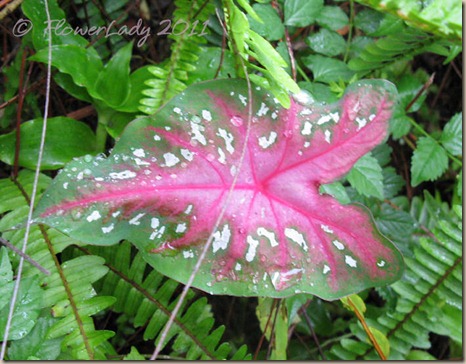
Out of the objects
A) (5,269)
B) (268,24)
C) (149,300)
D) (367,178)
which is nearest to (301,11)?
(268,24)

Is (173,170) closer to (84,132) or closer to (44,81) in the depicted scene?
(84,132)

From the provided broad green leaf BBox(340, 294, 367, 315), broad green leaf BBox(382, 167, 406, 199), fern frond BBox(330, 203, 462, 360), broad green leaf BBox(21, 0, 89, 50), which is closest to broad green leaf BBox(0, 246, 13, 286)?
broad green leaf BBox(21, 0, 89, 50)

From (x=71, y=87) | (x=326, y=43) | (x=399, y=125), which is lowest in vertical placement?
(x=71, y=87)

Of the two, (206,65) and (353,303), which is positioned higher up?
(206,65)

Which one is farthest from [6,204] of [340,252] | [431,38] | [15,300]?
[431,38]

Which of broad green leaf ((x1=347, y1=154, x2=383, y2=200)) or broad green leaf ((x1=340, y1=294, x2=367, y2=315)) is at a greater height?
broad green leaf ((x1=347, y1=154, x2=383, y2=200))

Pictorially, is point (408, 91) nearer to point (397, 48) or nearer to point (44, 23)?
point (397, 48)

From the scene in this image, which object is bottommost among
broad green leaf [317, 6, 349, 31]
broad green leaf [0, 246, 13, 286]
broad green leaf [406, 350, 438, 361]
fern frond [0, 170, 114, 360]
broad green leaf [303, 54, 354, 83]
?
broad green leaf [406, 350, 438, 361]

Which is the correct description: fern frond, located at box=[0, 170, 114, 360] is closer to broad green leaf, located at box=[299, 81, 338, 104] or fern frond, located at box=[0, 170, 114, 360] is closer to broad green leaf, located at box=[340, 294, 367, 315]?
broad green leaf, located at box=[340, 294, 367, 315]
